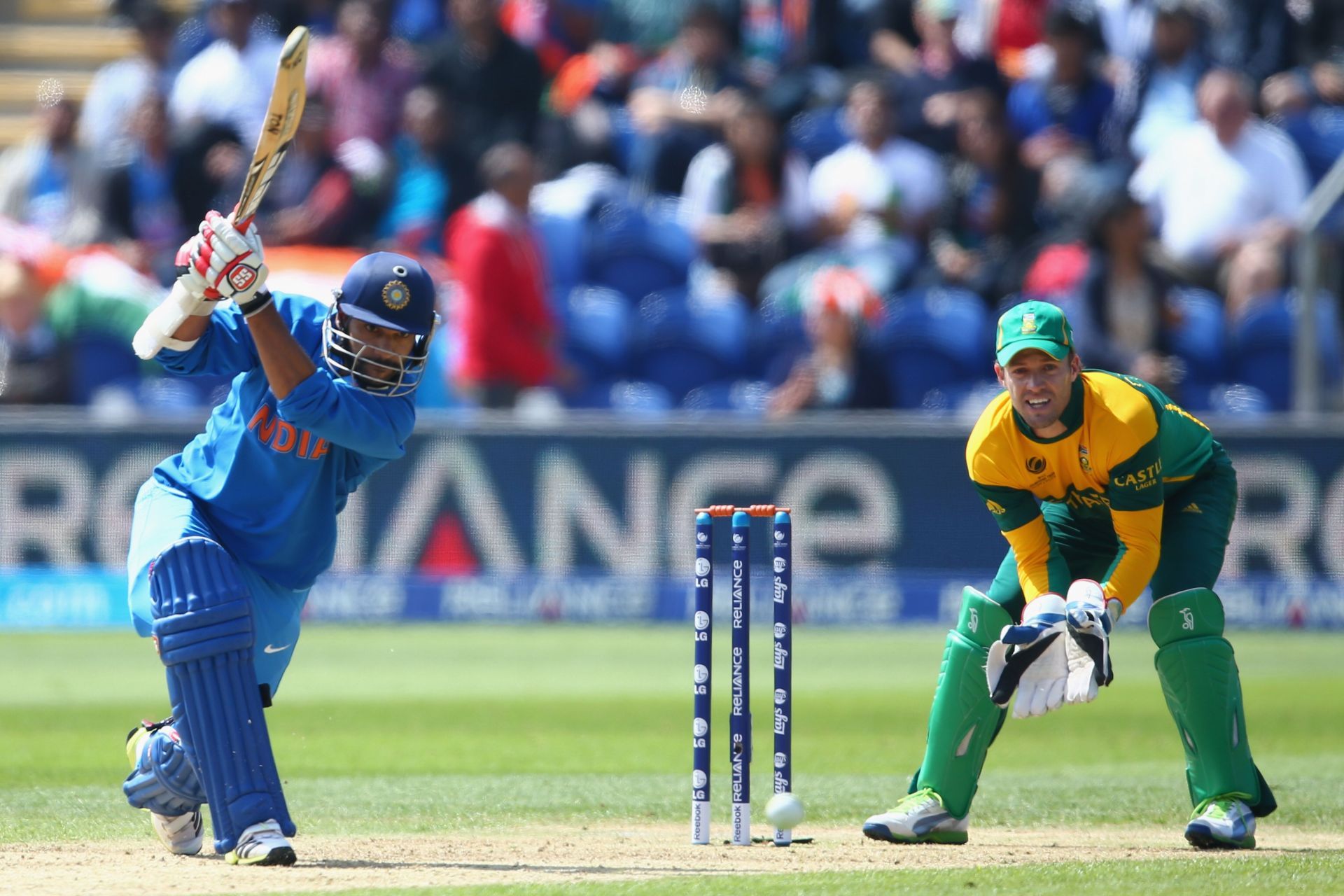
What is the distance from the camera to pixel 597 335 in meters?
14.3

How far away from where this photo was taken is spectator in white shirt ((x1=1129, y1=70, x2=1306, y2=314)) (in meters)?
13.7

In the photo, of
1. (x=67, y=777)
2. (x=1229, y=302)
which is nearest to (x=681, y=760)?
(x=67, y=777)

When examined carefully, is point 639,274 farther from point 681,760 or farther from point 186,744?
point 186,744

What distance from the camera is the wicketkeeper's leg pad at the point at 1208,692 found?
223 inches

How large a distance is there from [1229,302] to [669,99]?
4.70 meters

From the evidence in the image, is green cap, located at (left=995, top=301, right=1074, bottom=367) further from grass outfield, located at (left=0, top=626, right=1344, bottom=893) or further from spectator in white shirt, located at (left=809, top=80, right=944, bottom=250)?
spectator in white shirt, located at (left=809, top=80, right=944, bottom=250)

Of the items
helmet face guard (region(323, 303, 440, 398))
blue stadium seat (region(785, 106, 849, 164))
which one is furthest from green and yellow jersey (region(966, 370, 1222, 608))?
blue stadium seat (region(785, 106, 849, 164))

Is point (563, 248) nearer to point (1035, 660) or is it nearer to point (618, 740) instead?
point (618, 740)

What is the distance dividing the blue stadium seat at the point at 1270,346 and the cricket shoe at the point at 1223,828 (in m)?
8.13

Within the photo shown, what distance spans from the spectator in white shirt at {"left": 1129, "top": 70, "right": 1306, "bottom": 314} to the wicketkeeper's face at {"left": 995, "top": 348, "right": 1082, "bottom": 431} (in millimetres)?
8645

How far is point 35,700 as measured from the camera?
9.74 meters

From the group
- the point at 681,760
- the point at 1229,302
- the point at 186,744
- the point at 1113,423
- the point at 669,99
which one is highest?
the point at 669,99

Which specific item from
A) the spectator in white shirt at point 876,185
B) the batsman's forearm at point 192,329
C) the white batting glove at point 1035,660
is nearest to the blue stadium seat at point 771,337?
the spectator in white shirt at point 876,185

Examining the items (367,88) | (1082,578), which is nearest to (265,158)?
(1082,578)
